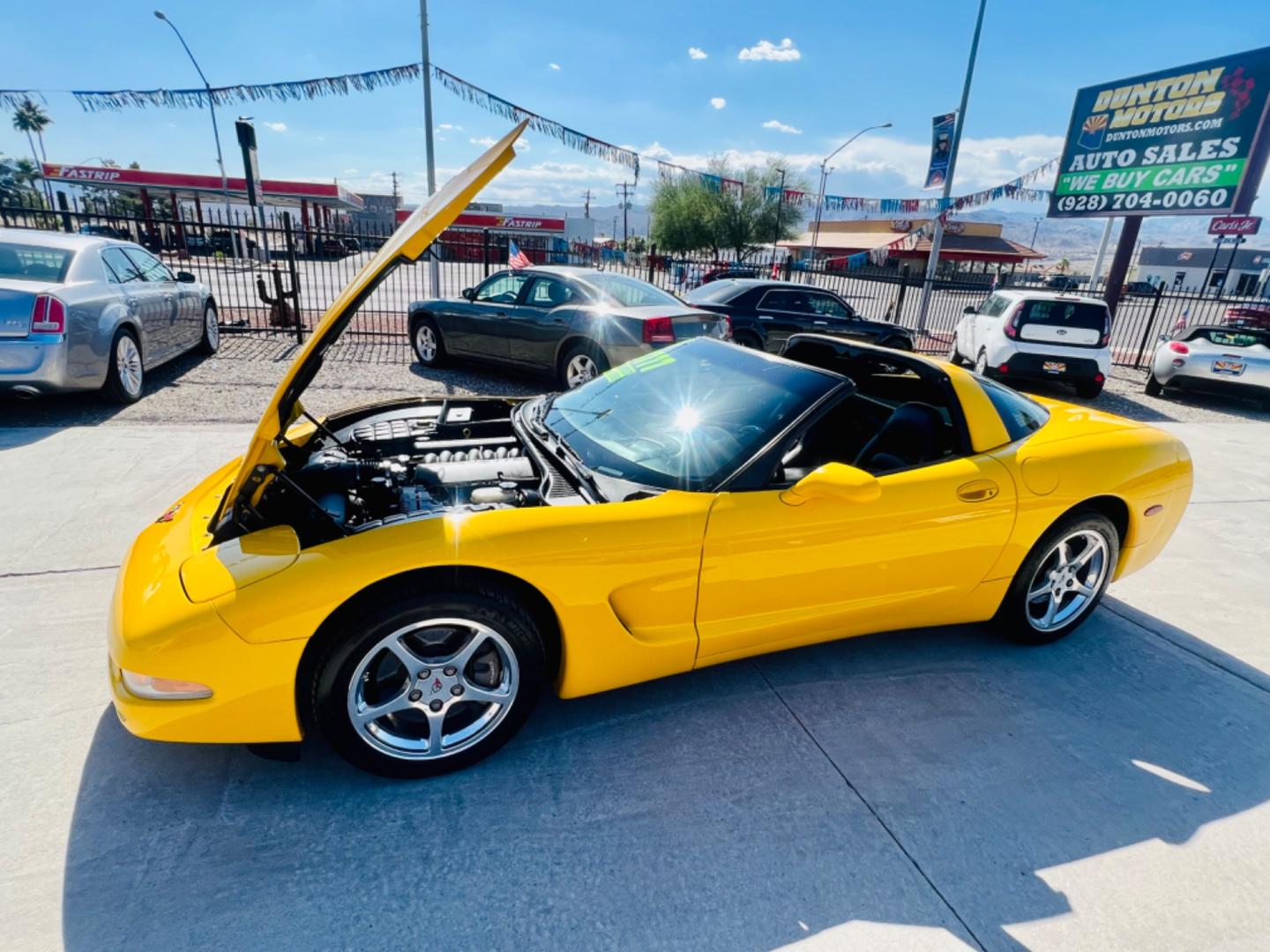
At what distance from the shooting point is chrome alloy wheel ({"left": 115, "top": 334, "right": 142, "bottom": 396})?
5.99m

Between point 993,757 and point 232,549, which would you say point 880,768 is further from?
point 232,549

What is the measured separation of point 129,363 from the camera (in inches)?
243

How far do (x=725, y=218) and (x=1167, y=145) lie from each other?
2999cm

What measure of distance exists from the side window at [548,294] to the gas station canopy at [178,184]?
39.2 meters

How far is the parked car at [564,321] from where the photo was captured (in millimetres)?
6766

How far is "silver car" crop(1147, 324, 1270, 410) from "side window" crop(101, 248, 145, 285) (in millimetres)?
13062

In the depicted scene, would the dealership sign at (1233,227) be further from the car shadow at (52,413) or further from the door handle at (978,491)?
the car shadow at (52,413)

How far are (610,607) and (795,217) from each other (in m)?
43.6

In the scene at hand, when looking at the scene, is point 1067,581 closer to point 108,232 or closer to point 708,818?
point 708,818

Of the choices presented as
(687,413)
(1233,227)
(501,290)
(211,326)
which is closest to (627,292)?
(501,290)

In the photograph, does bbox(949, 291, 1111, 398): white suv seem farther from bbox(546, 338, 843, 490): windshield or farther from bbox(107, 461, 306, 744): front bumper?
bbox(107, 461, 306, 744): front bumper

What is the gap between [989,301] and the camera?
10.6 m

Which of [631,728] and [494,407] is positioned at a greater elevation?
[494,407]

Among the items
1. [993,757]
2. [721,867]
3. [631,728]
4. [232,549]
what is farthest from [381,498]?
[993,757]
